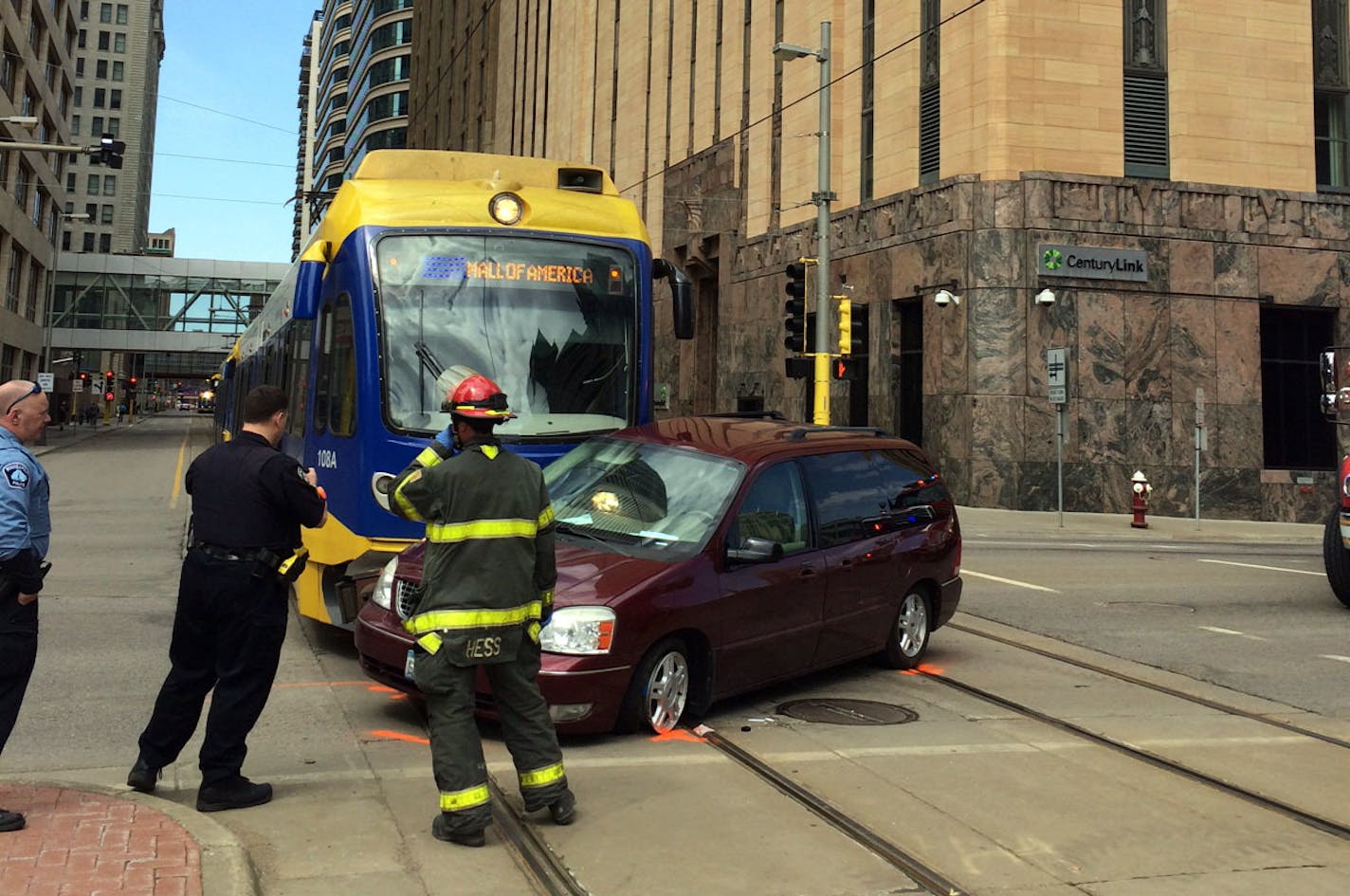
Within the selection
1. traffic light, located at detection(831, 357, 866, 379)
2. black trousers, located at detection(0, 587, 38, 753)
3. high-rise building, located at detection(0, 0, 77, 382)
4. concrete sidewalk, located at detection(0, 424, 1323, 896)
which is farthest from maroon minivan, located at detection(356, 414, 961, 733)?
high-rise building, located at detection(0, 0, 77, 382)

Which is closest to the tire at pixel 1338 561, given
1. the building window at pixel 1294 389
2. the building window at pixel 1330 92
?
the building window at pixel 1294 389

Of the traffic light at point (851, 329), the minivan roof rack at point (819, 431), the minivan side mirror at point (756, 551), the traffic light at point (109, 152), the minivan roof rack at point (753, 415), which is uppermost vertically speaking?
the traffic light at point (109, 152)

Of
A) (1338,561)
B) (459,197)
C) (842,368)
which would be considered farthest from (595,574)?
(842,368)

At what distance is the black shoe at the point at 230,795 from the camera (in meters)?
4.50

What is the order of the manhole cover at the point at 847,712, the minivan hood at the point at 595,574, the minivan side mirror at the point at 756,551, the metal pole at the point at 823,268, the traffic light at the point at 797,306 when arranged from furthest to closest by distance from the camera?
1. the metal pole at the point at 823,268
2. the traffic light at the point at 797,306
3. the manhole cover at the point at 847,712
4. the minivan side mirror at the point at 756,551
5. the minivan hood at the point at 595,574

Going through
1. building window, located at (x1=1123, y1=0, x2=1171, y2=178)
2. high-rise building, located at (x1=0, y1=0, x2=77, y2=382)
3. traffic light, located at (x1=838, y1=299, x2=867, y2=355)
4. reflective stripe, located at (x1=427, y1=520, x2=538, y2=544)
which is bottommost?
reflective stripe, located at (x1=427, y1=520, x2=538, y2=544)

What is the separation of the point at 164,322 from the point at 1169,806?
8153 cm

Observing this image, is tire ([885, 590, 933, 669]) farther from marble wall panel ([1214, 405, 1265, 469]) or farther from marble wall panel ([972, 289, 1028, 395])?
marble wall panel ([1214, 405, 1265, 469])

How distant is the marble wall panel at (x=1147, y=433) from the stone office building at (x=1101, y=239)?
0.18 ft

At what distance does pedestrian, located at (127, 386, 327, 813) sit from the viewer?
452cm

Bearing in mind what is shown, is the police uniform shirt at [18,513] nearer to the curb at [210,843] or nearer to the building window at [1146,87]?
the curb at [210,843]

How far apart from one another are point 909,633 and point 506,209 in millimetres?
4342

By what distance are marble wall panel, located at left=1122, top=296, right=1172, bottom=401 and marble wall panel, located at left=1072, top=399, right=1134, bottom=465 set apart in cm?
62

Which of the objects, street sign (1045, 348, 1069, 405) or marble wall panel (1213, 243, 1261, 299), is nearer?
street sign (1045, 348, 1069, 405)
